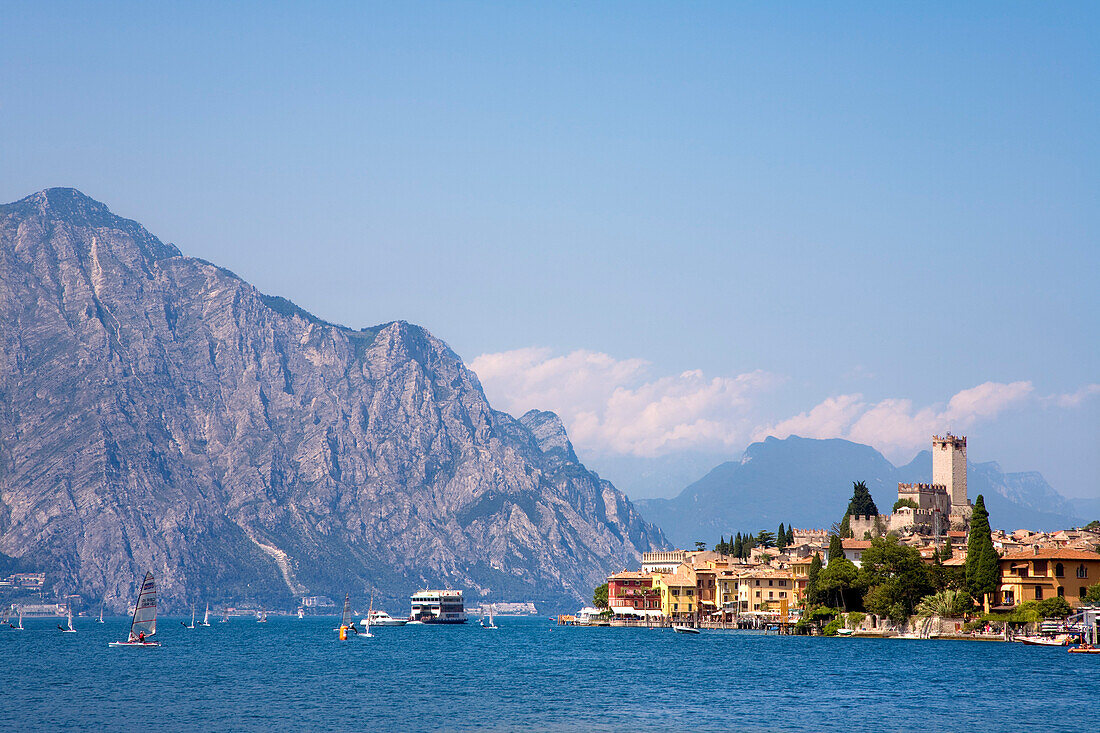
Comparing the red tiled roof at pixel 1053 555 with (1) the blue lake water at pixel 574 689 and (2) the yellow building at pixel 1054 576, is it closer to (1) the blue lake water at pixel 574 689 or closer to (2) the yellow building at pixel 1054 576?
(2) the yellow building at pixel 1054 576

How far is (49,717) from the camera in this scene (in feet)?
248

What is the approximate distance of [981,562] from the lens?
14712cm

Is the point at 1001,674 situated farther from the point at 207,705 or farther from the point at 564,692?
the point at 207,705

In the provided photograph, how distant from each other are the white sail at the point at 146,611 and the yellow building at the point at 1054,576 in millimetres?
99853

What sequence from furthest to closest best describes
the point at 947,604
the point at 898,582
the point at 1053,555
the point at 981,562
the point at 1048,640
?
the point at 898,582
the point at 947,604
the point at 981,562
the point at 1053,555
the point at 1048,640

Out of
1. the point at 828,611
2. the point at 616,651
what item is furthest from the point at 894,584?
the point at 616,651

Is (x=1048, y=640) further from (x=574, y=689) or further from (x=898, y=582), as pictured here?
(x=574, y=689)

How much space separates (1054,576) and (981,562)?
7.83 m

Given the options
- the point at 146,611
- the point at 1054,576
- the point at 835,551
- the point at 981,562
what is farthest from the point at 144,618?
the point at 1054,576

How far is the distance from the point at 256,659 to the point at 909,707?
80608 mm

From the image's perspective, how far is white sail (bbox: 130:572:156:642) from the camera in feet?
499

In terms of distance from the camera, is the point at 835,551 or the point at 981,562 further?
the point at 835,551

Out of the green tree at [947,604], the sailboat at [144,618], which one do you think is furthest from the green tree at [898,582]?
the sailboat at [144,618]

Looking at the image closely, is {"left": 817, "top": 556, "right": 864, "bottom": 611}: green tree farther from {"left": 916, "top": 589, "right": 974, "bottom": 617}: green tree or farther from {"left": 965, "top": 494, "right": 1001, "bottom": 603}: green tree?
{"left": 965, "top": 494, "right": 1001, "bottom": 603}: green tree
